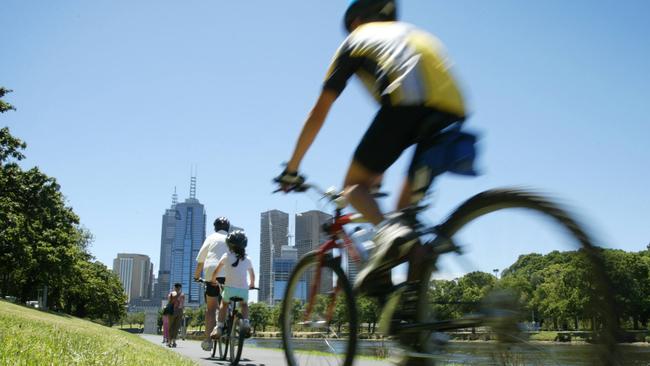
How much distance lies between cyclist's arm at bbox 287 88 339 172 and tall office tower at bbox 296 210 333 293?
1.55 feet

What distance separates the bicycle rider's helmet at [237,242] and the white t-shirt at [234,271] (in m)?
0.08

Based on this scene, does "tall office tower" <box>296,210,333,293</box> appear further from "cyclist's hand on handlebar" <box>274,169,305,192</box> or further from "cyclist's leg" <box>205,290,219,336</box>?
"cyclist's leg" <box>205,290,219,336</box>

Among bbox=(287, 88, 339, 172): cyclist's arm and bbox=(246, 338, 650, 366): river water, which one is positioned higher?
bbox=(287, 88, 339, 172): cyclist's arm

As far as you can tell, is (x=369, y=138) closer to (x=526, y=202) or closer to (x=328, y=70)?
(x=328, y=70)

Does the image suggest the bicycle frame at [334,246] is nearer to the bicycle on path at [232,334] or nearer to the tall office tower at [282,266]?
the tall office tower at [282,266]

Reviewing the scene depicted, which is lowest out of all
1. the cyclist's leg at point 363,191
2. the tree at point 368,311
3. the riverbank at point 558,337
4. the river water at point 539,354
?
the river water at point 539,354

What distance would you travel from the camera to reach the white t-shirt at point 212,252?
8.30 metres

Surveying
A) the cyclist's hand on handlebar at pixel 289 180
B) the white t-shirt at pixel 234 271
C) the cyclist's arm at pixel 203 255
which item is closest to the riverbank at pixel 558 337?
the cyclist's hand on handlebar at pixel 289 180

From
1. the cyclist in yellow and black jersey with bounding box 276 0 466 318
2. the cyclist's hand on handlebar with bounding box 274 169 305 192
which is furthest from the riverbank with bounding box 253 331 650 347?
the cyclist's hand on handlebar with bounding box 274 169 305 192

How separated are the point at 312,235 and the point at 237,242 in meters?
3.70

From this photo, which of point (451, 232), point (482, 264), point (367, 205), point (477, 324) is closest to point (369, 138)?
point (367, 205)

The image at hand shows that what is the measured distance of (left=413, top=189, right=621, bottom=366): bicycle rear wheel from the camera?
76.7 inches

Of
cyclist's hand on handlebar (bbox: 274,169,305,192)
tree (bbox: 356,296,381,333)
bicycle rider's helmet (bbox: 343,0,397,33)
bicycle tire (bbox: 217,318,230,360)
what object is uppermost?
bicycle rider's helmet (bbox: 343,0,397,33)

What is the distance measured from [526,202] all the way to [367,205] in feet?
3.07
